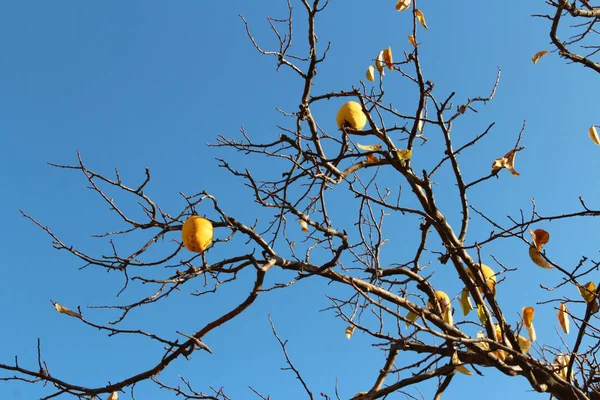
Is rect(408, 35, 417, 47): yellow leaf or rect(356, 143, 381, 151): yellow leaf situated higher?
rect(408, 35, 417, 47): yellow leaf

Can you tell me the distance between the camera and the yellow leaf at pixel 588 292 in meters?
2.28

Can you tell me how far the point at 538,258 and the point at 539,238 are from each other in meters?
→ 0.09

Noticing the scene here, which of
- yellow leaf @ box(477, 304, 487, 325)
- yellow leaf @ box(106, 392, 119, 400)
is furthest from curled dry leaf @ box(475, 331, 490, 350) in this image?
yellow leaf @ box(106, 392, 119, 400)

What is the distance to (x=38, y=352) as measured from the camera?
2.28 metres

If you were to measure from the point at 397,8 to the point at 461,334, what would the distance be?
185cm

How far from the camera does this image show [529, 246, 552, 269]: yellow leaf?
223 cm

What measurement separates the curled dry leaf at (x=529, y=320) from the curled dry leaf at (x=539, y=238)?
0.35 meters

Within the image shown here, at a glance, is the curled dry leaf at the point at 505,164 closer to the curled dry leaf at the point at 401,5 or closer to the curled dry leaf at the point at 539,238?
the curled dry leaf at the point at 539,238

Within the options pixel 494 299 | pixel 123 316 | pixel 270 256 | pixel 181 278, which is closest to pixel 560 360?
pixel 494 299

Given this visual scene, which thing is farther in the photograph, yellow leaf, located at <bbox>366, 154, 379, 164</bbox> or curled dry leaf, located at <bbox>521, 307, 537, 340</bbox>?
→ yellow leaf, located at <bbox>366, 154, 379, 164</bbox>

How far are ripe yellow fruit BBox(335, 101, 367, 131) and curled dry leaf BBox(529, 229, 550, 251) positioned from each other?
1269 mm

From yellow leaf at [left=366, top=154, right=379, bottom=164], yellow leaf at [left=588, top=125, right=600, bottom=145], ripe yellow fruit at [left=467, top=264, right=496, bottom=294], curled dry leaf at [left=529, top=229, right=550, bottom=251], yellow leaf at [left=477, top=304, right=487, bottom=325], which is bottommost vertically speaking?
yellow leaf at [left=477, top=304, right=487, bottom=325]

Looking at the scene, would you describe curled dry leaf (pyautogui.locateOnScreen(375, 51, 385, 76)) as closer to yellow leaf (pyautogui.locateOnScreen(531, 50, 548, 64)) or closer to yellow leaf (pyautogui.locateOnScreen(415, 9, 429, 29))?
yellow leaf (pyautogui.locateOnScreen(415, 9, 429, 29))

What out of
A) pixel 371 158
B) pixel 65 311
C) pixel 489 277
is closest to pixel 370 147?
pixel 371 158
